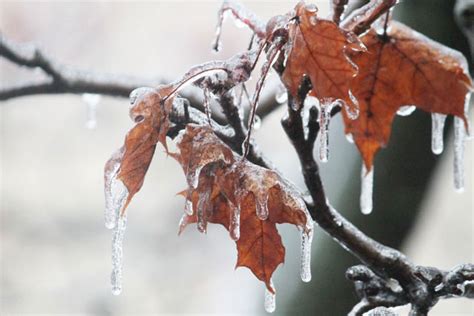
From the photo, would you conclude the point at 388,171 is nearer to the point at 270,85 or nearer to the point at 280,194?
the point at 270,85

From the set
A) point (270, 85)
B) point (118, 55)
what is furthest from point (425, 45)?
point (118, 55)

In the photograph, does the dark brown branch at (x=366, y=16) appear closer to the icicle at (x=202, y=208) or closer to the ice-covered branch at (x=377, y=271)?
the ice-covered branch at (x=377, y=271)

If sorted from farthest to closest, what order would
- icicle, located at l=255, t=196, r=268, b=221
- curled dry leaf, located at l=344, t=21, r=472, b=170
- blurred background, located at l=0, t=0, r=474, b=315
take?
blurred background, located at l=0, t=0, r=474, b=315
curled dry leaf, located at l=344, t=21, r=472, b=170
icicle, located at l=255, t=196, r=268, b=221

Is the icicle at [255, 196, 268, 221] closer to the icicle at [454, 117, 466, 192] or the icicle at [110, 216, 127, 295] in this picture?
the icicle at [110, 216, 127, 295]

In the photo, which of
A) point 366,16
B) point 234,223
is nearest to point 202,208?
point 234,223

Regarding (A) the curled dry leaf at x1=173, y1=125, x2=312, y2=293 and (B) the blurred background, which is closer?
(A) the curled dry leaf at x1=173, y1=125, x2=312, y2=293

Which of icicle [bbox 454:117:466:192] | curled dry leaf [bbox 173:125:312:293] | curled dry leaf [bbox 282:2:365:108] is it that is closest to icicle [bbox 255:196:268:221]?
curled dry leaf [bbox 173:125:312:293]
